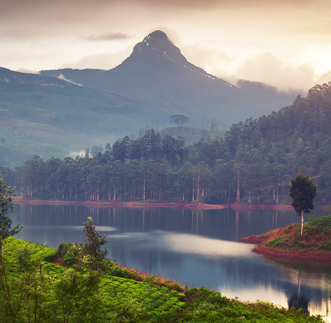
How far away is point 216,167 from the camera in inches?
5719

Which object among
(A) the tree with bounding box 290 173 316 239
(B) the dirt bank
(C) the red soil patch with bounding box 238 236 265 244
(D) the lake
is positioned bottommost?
(D) the lake

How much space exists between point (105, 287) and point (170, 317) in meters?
6.47

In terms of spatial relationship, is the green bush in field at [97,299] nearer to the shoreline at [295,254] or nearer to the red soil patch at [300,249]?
the shoreline at [295,254]

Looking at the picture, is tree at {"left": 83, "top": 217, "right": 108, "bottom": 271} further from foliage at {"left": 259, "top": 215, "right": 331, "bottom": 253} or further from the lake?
foliage at {"left": 259, "top": 215, "right": 331, "bottom": 253}

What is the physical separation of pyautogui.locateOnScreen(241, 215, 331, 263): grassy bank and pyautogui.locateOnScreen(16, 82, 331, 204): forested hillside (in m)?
69.1

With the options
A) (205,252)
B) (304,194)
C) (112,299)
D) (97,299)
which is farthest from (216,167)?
(97,299)

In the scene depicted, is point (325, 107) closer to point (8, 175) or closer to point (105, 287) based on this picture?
point (8, 175)

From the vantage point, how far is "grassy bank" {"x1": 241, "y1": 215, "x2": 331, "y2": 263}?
174ft

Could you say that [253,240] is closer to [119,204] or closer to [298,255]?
[298,255]

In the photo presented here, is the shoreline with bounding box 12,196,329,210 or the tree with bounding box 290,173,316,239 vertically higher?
the tree with bounding box 290,173,316,239

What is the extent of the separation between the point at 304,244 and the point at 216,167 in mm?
90324

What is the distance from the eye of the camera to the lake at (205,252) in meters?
41.9

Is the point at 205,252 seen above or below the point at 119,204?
below

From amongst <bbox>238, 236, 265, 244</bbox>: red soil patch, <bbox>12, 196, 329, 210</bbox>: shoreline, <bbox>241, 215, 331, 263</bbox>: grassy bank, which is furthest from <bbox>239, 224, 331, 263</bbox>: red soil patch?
<bbox>12, 196, 329, 210</bbox>: shoreline
